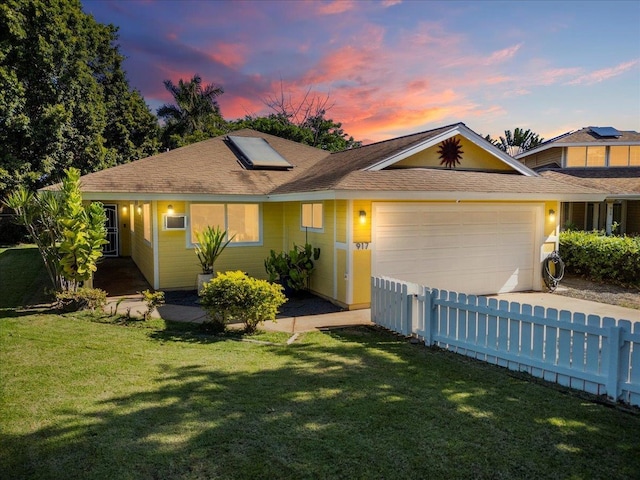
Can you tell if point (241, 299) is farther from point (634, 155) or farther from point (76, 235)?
point (634, 155)

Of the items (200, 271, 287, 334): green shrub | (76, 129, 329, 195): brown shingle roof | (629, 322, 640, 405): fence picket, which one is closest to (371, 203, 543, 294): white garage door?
(200, 271, 287, 334): green shrub

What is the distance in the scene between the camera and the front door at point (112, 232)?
19453 mm

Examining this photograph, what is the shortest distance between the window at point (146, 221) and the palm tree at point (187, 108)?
21893 millimetres

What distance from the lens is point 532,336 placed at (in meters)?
5.36

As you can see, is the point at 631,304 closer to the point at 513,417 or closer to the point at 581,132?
the point at 513,417

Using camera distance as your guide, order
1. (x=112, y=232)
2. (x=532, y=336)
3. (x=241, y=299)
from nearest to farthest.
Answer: (x=532, y=336), (x=241, y=299), (x=112, y=232)

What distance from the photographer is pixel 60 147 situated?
24703 millimetres

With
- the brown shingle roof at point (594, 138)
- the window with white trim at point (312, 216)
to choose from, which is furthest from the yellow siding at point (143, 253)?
the brown shingle roof at point (594, 138)

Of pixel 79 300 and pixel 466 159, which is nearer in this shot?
pixel 79 300

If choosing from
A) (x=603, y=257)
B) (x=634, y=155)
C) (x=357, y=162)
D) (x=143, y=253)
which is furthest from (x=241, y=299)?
(x=634, y=155)

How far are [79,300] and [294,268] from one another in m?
4.72

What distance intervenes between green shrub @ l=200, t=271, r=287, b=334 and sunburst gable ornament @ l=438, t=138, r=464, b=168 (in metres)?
6.55

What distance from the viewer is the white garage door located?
9719 mm

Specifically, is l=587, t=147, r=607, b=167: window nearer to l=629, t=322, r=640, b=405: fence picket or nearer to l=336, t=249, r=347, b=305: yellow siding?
l=336, t=249, r=347, b=305: yellow siding
